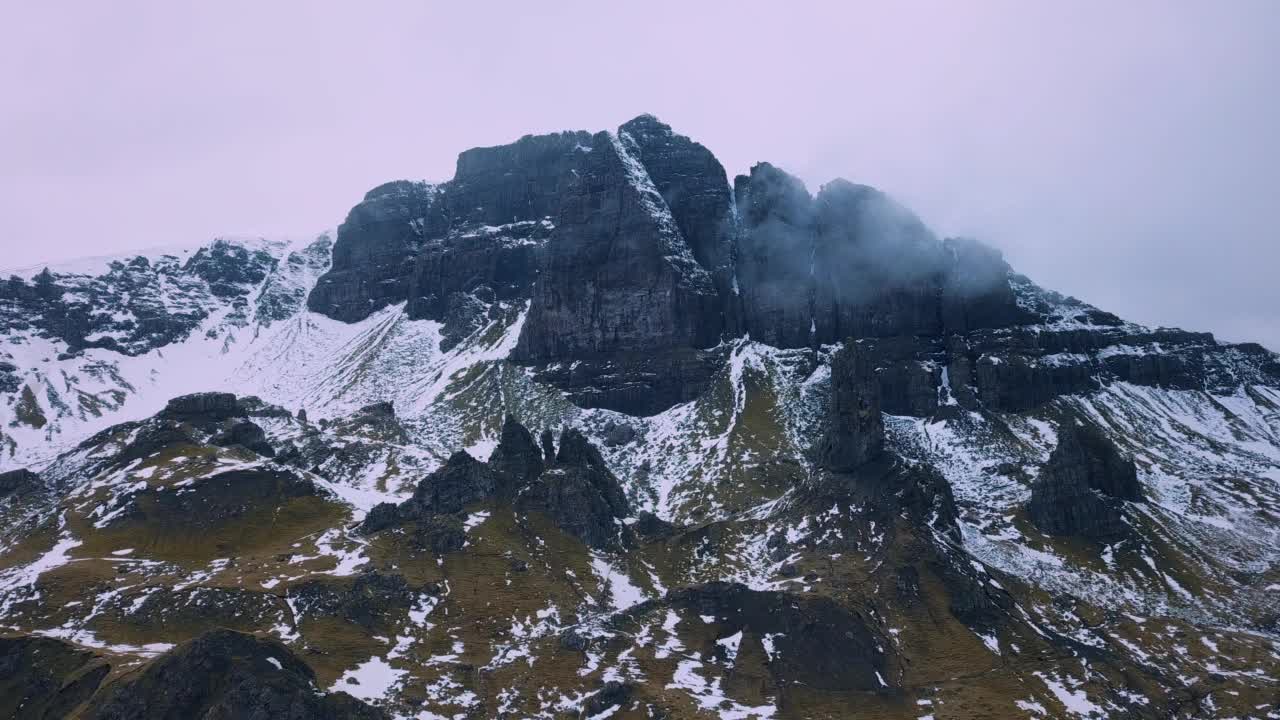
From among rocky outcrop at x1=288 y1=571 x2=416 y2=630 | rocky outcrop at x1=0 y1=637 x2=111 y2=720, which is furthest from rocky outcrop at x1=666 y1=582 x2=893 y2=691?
rocky outcrop at x1=0 y1=637 x2=111 y2=720

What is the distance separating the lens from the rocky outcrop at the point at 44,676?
144 metres

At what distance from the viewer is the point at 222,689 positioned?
138 meters

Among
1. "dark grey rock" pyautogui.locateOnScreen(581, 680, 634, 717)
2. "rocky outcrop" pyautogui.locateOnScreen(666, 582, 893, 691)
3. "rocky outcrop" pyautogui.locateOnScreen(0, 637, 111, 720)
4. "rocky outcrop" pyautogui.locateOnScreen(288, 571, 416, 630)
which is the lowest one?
"rocky outcrop" pyautogui.locateOnScreen(0, 637, 111, 720)

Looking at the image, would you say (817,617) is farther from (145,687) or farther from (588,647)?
(145,687)

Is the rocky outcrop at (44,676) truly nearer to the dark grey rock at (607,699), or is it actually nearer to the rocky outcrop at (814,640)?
the dark grey rock at (607,699)

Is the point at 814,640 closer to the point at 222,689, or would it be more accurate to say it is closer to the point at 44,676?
the point at 222,689

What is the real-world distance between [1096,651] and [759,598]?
67633mm

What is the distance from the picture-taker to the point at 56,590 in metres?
183

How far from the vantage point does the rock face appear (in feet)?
441

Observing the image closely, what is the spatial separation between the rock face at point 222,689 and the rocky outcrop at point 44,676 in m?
8.29

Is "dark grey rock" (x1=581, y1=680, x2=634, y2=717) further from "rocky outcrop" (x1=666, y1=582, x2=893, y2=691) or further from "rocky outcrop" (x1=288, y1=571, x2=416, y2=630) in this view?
"rocky outcrop" (x1=288, y1=571, x2=416, y2=630)

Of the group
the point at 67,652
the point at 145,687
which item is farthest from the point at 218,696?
the point at 67,652

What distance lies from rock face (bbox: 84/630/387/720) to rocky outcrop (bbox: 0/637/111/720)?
8294 millimetres

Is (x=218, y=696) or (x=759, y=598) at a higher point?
(x=759, y=598)
